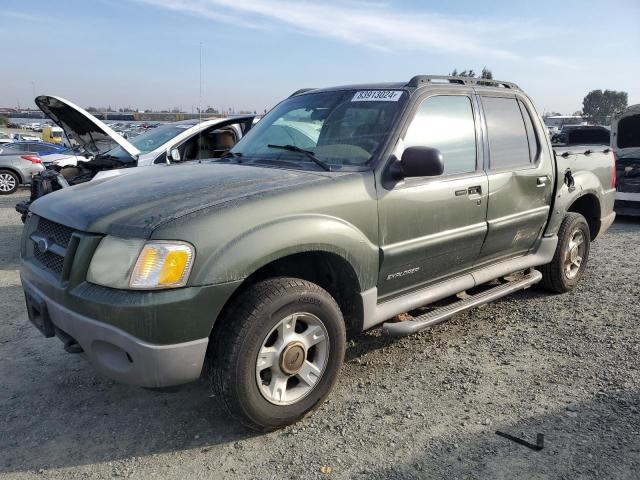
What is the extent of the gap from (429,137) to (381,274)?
102cm

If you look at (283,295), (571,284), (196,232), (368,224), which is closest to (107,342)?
(196,232)

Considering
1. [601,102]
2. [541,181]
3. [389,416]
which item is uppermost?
[601,102]

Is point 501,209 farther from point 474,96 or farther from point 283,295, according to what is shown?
point 283,295

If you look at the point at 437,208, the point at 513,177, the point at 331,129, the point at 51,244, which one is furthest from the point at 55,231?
the point at 513,177

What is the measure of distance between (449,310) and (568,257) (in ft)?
6.85

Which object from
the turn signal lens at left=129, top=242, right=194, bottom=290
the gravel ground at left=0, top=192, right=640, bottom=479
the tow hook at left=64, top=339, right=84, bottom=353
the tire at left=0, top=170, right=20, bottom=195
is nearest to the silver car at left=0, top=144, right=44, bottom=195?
the tire at left=0, top=170, right=20, bottom=195

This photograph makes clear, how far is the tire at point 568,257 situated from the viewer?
486 centimetres

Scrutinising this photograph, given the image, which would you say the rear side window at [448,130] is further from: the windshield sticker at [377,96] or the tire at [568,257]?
the tire at [568,257]

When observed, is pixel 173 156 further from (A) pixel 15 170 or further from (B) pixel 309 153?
(A) pixel 15 170

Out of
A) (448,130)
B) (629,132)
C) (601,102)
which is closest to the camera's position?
(448,130)

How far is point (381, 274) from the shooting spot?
10.5ft

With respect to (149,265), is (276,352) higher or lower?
lower

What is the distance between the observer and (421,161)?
3004mm

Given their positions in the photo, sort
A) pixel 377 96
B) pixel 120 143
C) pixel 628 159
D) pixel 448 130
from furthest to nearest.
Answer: pixel 628 159 → pixel 120 143 → pixel 448 130 → pixel 377 96
